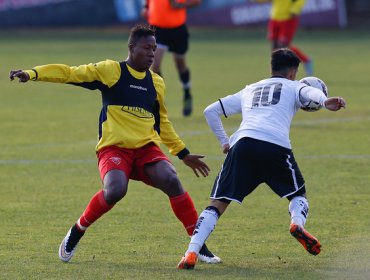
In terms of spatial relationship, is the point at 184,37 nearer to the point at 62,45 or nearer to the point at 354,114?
the point at 354,114

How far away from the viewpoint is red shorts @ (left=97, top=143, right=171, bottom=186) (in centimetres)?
722

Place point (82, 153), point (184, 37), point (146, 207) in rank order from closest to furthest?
point (146, 207) < point (82, 153) < point (184, 37)

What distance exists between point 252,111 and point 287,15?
1416 cm

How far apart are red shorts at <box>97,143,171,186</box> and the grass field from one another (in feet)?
1.96

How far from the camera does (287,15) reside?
21.1 meters

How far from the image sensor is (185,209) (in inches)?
287

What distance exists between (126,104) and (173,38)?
811 centimetres

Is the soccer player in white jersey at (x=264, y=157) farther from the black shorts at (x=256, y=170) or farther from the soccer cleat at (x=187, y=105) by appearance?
the soccer cleat at (x=187, y=105)

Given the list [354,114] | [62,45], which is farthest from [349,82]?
[62,45]

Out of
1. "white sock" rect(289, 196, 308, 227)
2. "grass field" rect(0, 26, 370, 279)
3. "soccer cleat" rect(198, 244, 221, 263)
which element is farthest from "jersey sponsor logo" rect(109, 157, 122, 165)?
"white sock" rect(289, 196, 308, 227)

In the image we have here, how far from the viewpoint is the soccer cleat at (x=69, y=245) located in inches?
282

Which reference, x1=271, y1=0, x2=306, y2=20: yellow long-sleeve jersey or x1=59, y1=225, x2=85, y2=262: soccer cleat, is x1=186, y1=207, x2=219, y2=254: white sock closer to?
x1=59, y1=225, x2=85, y2=262: soccer cleat

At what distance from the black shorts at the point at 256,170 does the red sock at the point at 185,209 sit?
0.28 metres

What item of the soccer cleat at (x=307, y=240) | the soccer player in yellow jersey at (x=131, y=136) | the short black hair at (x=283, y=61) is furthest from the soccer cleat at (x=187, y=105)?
the soccer cleat at (x=307, y=240)
